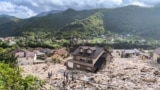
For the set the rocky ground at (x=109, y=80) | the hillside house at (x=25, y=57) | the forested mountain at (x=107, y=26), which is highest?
the forested mountain at (x=107, y=26)

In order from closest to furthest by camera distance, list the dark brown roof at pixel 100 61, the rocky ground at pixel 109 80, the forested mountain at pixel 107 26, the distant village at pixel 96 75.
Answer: the rocky ground at pixel 109 80
the distant village at pixel 96 75
the dark brown roof at pixel 100 61
the forested mountain at pixel 107 26

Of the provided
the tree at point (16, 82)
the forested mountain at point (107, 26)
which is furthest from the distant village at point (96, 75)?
the forested mountain at point (107, 26)

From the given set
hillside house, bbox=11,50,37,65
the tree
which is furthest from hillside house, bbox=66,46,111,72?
the tree

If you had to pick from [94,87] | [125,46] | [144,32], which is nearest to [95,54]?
[94,87]

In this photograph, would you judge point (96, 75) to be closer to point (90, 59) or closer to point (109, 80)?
point (109, 80)

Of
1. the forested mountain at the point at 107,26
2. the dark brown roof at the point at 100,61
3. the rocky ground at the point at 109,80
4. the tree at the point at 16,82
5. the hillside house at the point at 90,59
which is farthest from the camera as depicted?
the forested mountain at the point at 107,26

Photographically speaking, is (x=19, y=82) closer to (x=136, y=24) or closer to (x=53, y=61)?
(x=53, y=61)

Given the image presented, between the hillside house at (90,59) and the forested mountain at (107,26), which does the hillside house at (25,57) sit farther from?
the forested mountain at (107,26)

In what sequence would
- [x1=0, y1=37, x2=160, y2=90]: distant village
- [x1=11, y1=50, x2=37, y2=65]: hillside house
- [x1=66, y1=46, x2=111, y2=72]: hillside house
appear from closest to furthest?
[x1=0, y1=37, x2=160, y2=90]: distant village → [x1=66, y1=46, x2=111, y2=72]: hillside house → [x1=11, y1=50, x2=37, y2=65]: hillside house

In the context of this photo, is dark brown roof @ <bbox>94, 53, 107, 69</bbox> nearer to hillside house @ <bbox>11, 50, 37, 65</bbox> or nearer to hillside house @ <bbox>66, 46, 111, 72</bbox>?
hillside house @ <bbox>66, 46, 111, 72</bbox>
